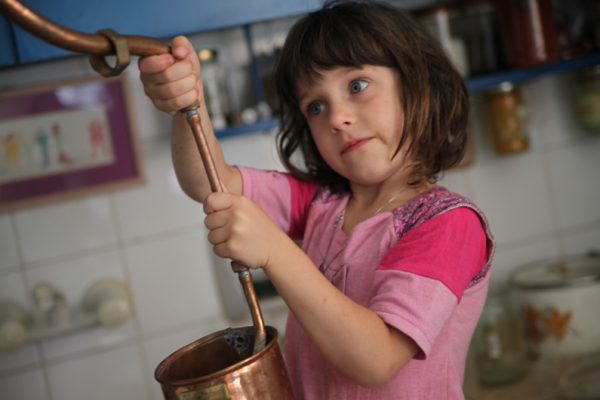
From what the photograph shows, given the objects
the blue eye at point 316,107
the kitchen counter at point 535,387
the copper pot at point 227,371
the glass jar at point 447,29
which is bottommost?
the kitchen counter at point 535,387

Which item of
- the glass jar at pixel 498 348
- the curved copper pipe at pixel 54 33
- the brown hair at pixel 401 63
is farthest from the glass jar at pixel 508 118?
the curved copper pipe at pixel 54 33

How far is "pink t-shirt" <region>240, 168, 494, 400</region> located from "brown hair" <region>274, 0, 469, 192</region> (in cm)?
7

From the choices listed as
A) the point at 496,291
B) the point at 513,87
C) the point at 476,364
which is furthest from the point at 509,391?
the point at 513,87

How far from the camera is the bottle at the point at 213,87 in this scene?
1.36 meters

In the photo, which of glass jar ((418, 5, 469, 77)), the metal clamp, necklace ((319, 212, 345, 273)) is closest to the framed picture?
glass jar ((418, 5, 469, 77))

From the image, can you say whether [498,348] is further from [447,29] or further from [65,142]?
[65,142]

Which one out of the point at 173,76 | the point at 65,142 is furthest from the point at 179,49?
the point at 65,142

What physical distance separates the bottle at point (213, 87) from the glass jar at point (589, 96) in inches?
32.8

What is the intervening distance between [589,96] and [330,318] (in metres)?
1.24

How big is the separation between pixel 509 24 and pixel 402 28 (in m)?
0.76

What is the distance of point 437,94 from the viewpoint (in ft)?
2.57

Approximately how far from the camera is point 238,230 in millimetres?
545

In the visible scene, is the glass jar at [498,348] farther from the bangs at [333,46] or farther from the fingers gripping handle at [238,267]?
the fingers gripping handle at [238,267]

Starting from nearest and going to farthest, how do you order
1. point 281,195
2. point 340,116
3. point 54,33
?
1. point 54,33
2. point 340,116
3. point 281,195
